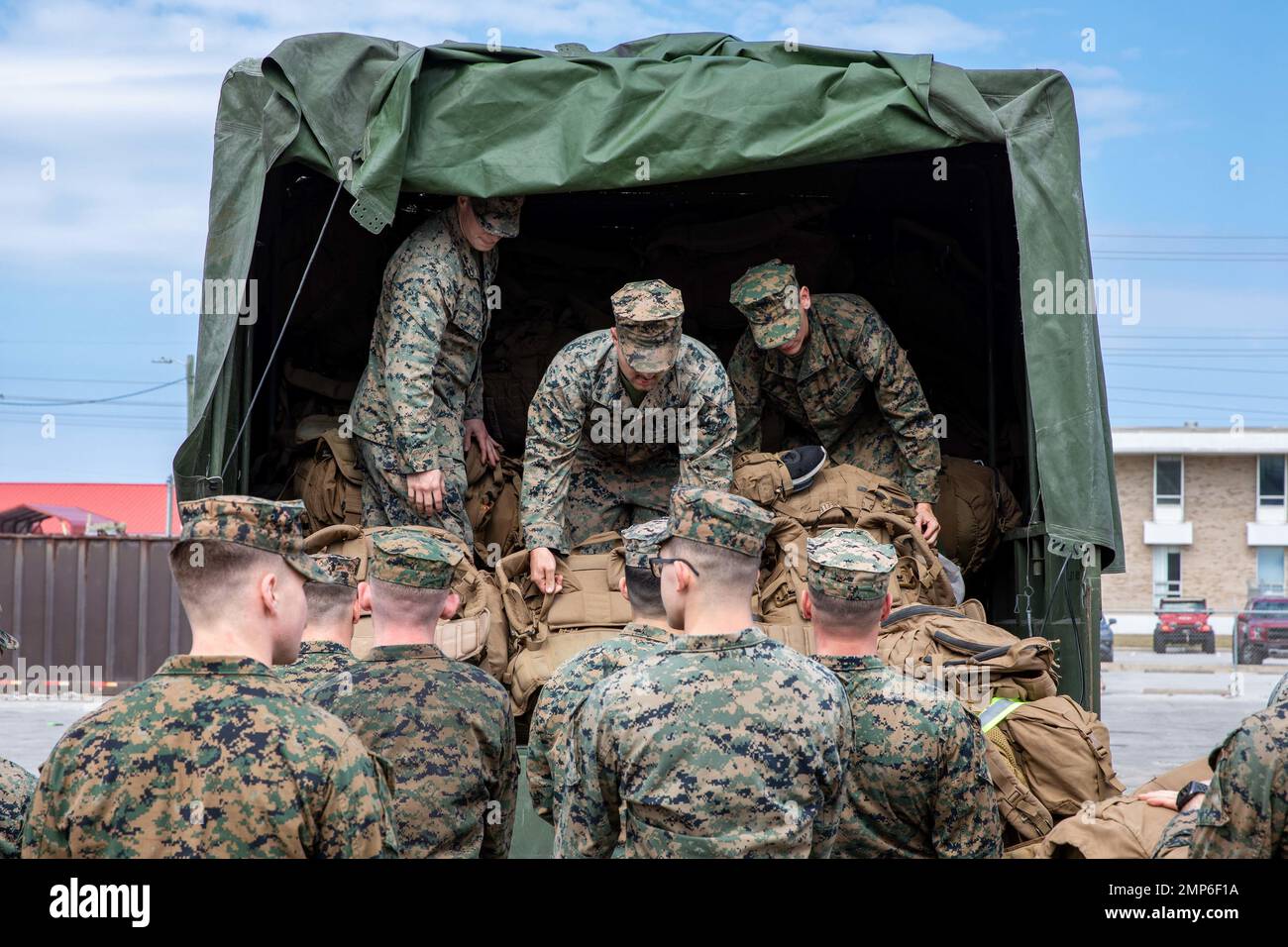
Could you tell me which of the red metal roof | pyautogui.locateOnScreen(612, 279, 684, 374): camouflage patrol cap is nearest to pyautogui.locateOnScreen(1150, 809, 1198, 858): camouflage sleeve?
pyautogui.locateOnScreen(612, 279, 684, 374): camouflage patrol cap

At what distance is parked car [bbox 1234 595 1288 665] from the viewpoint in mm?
25531

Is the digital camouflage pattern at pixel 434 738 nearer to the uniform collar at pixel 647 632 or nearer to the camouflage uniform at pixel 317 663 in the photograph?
the camouflage uniform at pixel 317 663

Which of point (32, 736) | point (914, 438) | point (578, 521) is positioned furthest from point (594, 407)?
point (32, 736)

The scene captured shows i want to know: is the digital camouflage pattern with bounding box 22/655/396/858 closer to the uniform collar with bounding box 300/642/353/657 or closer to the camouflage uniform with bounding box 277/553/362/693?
the camouflage uniform with bounding box 277/553/362/693

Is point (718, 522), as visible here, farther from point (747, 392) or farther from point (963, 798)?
point (747, 392)

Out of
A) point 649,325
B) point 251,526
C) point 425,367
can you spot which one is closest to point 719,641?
point 251,526

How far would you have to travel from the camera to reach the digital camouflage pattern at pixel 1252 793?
8.52ft

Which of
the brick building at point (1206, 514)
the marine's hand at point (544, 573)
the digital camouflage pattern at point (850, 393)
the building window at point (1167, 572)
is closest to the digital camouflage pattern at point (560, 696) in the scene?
the marine's hand at point (544, 573)

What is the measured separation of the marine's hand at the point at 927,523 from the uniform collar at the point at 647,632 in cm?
195

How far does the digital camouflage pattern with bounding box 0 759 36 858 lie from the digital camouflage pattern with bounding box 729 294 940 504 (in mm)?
3625

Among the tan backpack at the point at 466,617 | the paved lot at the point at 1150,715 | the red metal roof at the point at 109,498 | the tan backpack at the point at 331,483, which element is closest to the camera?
the tan backpack at the point at 466,617

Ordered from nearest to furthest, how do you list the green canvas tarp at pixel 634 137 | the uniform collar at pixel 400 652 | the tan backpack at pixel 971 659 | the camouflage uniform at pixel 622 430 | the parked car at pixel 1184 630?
the uniform collar at pixel 400 652 → the tan backpack at pixel 971 659 → the green canvas tarp at pixel 634 137 → the camouflage uniform at pixel 622 430 → the parked car at pixel 1184 630
